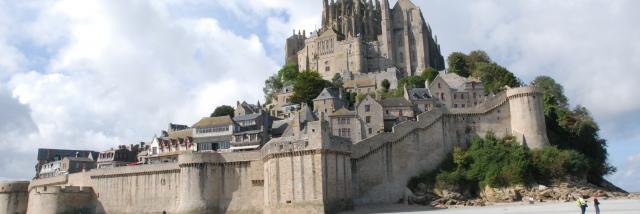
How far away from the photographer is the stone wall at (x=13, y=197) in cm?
6569

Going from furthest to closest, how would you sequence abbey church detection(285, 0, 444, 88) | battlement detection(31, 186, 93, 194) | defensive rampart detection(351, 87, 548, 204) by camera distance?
abbey church detection(285, 0, 444, 88) < battlement detection(31, 186, 93, 194) < defensive rampart detection(351, 87, 548, 204)

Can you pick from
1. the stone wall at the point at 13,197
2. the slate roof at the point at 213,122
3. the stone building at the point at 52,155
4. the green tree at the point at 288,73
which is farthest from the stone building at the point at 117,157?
the green tree at the point at 288,73

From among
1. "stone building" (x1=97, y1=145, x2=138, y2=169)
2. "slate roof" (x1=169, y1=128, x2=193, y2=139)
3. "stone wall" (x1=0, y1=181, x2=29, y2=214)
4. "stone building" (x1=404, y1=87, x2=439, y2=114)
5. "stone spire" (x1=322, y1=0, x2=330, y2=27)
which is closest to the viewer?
"stone wall" (x1=0, y1=181, x2=29, y2=214)

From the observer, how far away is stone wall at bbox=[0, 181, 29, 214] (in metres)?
65.7

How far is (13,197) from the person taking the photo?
218 feet

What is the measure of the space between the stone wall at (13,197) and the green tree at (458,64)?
179 feet

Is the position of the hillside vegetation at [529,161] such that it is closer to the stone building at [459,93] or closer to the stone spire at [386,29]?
the stone building at [459,93]

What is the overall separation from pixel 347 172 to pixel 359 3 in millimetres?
60158

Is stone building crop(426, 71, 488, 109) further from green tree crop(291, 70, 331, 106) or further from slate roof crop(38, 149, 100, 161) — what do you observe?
slate roof crop(38, 149, 100, 161)

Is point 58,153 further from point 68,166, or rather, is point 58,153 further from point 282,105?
point 282,105

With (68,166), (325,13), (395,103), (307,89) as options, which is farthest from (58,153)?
(325,13)

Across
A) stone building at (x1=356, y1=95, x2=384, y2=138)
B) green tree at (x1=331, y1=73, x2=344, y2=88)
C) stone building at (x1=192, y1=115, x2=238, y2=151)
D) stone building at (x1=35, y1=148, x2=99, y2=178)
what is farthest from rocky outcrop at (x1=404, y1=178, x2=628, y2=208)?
stone building at (x1=35, y1=148, x2=99, y2=178)

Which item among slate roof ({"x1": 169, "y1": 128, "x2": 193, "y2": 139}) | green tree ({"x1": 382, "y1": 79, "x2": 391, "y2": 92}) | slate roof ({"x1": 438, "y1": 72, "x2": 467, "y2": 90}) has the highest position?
green tree ({"x1": 382, "y1": 79, "x2": 391, "y2": 92})

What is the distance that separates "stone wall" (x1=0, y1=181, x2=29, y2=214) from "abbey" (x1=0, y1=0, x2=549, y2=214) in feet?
0.32
